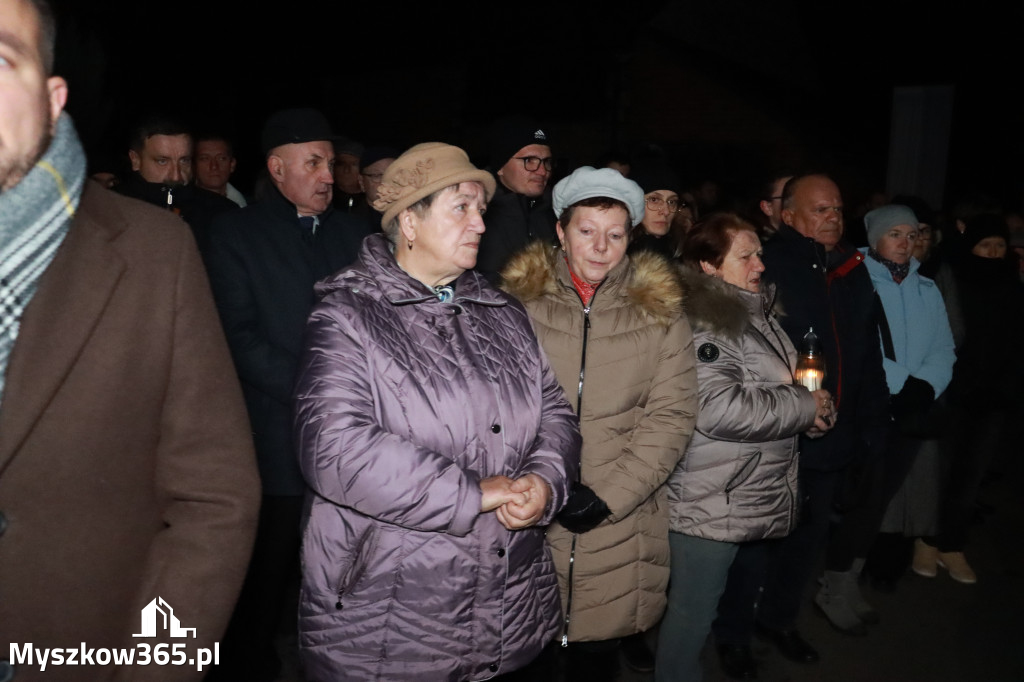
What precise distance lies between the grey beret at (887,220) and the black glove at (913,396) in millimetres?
735

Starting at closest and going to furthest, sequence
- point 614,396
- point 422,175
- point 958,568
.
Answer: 1. point 422,175
2. point 614,396
3. point 958,568

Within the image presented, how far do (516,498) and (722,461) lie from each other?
4.14 ft

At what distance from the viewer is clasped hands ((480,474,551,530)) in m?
2.12

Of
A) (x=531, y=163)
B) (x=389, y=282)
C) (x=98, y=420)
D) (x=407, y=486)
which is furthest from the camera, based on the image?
(x=531, y=163)

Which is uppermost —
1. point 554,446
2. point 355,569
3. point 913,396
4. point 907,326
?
point 907,326

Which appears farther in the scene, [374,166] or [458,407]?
[374,166]

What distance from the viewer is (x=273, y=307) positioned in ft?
10.8

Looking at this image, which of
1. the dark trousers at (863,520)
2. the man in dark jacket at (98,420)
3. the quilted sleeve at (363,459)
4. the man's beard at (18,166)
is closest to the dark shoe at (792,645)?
the dark trousers at (863,520)

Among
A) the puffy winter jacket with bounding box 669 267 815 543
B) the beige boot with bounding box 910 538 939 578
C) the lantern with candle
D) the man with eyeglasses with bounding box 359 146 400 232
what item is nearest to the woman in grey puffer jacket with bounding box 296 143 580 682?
the puffy winter jacket with bounding box 669 267 815 543

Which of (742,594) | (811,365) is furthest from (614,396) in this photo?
(742,594)

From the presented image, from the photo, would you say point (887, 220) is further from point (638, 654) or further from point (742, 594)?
point (638, 654)

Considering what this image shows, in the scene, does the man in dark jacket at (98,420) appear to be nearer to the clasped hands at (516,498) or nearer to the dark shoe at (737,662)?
the clasped hands at (516,498)

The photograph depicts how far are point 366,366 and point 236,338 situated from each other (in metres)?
1.24

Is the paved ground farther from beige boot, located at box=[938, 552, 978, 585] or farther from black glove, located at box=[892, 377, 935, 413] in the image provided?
black glove, located at box=[892, 377, 935, 413]
